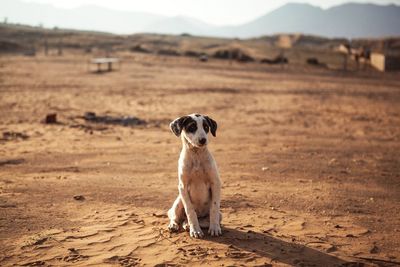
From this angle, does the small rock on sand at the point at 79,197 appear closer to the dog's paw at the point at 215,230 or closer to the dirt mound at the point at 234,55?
the dog's paw at the point at 215,230

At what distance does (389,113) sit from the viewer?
17.6m

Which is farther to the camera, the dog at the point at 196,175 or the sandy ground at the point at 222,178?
the dog at the point at 196,175

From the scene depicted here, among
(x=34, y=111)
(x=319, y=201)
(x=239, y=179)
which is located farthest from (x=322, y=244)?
(x=34, y=111)

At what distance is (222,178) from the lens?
28.3 ft

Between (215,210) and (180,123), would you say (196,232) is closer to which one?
(215,210)

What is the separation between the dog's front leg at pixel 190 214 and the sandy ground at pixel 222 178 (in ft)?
0.47

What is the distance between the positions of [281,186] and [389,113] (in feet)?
38.2

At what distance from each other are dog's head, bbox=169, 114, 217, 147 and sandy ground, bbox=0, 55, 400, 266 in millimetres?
1299

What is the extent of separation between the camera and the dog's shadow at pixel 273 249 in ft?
15.9

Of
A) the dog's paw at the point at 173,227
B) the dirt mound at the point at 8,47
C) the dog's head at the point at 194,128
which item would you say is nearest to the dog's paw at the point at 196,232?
the dog's paw at the point at 173,227

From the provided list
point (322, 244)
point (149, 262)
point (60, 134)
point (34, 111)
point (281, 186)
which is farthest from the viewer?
point (34, 111)

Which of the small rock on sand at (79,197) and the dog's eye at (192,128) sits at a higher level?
the dog's eye at (192,128)

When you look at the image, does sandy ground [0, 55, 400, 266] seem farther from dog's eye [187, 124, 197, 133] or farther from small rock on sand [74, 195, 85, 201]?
dog's eye [187, 124, 197, 133]

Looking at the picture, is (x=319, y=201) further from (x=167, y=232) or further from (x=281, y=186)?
(x=167, y=232)
